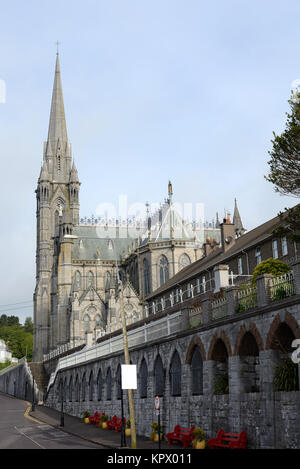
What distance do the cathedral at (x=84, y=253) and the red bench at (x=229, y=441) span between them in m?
34.8

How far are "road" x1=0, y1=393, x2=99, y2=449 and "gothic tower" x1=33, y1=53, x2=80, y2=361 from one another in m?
60.9

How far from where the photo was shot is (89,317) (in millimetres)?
92000

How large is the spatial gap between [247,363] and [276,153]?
31.9 ft

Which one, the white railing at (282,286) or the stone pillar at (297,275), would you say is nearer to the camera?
the stone pillar at (297,275)

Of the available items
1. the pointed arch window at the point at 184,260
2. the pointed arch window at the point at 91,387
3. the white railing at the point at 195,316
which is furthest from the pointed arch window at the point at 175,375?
the pointed arch window at the point at 184,260

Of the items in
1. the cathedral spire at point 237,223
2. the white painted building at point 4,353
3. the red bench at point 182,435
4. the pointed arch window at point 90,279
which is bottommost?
the red bench at point 182,435

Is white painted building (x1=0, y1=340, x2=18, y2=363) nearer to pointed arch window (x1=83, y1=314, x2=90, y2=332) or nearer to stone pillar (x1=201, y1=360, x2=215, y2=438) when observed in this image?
pointed arch window (x1=83, y1=314, x2=90, y2=332)

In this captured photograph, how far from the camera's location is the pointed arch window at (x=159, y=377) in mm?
29731

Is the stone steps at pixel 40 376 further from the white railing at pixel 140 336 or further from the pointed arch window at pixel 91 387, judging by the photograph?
the pointed arch window at pixel 91 387

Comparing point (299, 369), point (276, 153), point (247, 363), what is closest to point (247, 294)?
point (247, 363)

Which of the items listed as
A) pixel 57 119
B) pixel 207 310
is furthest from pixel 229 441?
pixel 57 119

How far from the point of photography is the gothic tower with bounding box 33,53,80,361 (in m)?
110

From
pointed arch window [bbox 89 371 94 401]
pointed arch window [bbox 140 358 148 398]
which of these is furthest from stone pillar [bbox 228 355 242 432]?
pointed arch window [bbox 89 371 94 401]

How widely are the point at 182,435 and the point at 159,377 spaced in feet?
16.8
